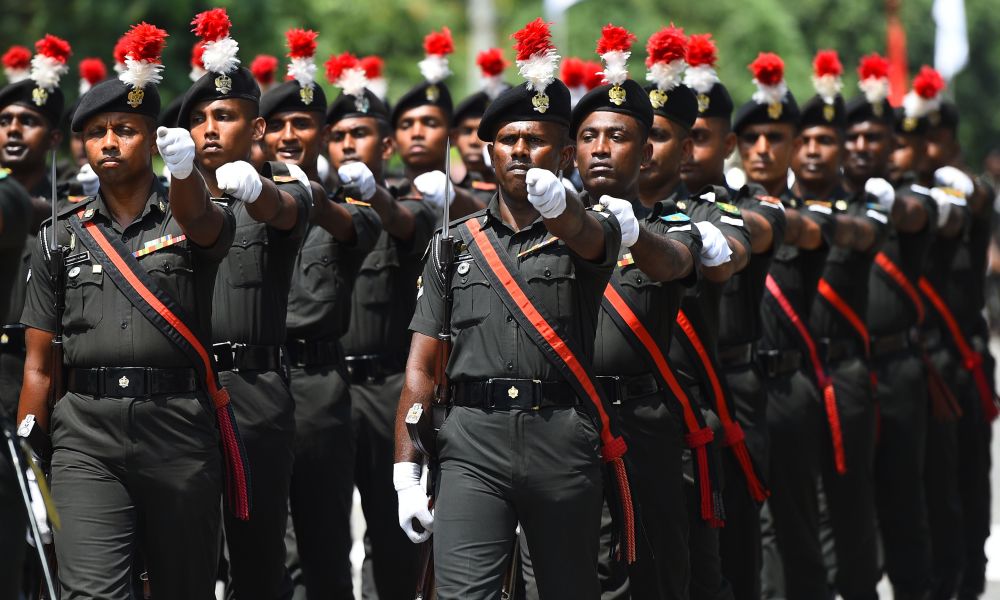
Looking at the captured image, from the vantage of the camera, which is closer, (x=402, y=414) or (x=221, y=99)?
(x=402, y=414)

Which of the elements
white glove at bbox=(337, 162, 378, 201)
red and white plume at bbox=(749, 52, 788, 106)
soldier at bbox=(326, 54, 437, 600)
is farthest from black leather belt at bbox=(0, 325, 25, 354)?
red and white plume at bbox=(749, 52, 788, 106)

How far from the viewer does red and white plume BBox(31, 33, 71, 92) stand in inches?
343

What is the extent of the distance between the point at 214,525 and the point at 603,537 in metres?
1.54

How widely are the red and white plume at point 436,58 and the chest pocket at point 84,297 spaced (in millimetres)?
4030

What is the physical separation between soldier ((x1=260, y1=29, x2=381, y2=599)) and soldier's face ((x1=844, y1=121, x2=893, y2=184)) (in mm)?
3028

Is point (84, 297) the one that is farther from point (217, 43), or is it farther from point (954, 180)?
point (954, 180)

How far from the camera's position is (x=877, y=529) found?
934 cm

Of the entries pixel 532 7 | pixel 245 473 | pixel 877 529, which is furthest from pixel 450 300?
pixel 532 7

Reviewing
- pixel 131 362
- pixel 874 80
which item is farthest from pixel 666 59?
pixel 874 80

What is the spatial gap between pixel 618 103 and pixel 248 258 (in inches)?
64.3

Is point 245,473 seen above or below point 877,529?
above

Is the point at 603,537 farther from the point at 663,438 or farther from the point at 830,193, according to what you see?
the point at 830,193

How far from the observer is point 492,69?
10.8 meters

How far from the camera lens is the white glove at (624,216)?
591 centimetres
